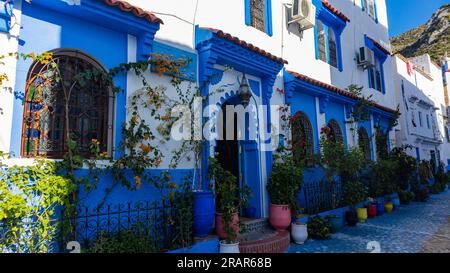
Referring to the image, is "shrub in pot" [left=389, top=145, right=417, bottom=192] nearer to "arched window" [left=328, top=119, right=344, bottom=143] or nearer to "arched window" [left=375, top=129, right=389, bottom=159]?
"arched window" [left=375, top=129, right=389, bottom=159]

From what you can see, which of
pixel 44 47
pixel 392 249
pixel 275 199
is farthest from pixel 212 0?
pixel 392 249

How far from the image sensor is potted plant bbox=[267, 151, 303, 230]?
6332 mm

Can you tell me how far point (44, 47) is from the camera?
155 inches

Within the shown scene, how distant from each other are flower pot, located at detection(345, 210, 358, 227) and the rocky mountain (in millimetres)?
32114

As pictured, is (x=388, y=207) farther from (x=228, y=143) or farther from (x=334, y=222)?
(x=228, y=143)

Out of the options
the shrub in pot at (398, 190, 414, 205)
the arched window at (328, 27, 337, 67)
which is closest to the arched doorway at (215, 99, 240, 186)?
the arched window at (328, 27, 337, 67)

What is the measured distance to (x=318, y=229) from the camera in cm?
656

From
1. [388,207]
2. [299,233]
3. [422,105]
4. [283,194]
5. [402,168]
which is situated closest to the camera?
[299,233]

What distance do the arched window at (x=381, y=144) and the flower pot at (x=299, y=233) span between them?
26.0 feet

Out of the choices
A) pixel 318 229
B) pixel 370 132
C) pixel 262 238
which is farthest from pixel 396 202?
pixel 262 238

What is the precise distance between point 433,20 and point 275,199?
49369mm

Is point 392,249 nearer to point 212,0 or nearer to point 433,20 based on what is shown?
point 212,0

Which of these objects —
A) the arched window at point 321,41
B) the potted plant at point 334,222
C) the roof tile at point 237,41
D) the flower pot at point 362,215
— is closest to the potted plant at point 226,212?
the roof tile at point 237,41

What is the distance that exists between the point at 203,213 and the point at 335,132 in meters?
6.88
